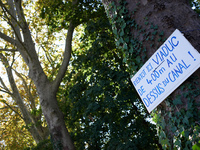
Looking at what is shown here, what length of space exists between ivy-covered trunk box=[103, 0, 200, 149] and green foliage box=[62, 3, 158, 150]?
4171mm

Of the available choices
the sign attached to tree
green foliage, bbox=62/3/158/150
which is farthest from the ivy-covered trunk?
green foliage, bbox=62/3/158/150

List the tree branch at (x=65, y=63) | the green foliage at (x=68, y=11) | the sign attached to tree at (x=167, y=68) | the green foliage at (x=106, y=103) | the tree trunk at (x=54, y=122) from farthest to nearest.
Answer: the green foliage at (x=68, y=11), the tree branch at (x=65, y=63), the tree trunk at (x=54, y=122), the green foliage at (x=106, y=103), the sign attached to tree at (x=167, y=68)

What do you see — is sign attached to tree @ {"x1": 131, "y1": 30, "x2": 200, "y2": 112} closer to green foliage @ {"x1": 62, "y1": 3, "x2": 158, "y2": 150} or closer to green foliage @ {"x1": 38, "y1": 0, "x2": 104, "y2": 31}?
green foliage @ {"x1": 62, "y1": 3, "x2": 158, "y2": 150}

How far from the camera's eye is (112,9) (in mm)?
2744

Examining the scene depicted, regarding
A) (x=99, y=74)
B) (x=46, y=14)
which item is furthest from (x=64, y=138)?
(x=46, y=14)

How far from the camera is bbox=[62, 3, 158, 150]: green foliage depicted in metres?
6.74

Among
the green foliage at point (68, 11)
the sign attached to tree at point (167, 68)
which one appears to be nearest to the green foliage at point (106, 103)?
the green foliage at point (68, 11)

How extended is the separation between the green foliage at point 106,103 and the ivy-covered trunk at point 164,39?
13.7 ft

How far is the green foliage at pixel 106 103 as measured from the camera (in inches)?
265

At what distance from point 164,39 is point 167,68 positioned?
29 centimetres

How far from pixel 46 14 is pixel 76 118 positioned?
4.52 meters

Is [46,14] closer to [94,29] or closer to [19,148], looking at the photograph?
[94,29]

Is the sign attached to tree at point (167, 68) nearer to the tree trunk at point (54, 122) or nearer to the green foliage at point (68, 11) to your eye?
the tree trunk at point (54, 122)

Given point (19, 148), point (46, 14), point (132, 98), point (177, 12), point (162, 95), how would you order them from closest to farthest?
point (162, 95) < point (177, 12) < point (132, 98) < point (46, 14) < point (19, 148)
